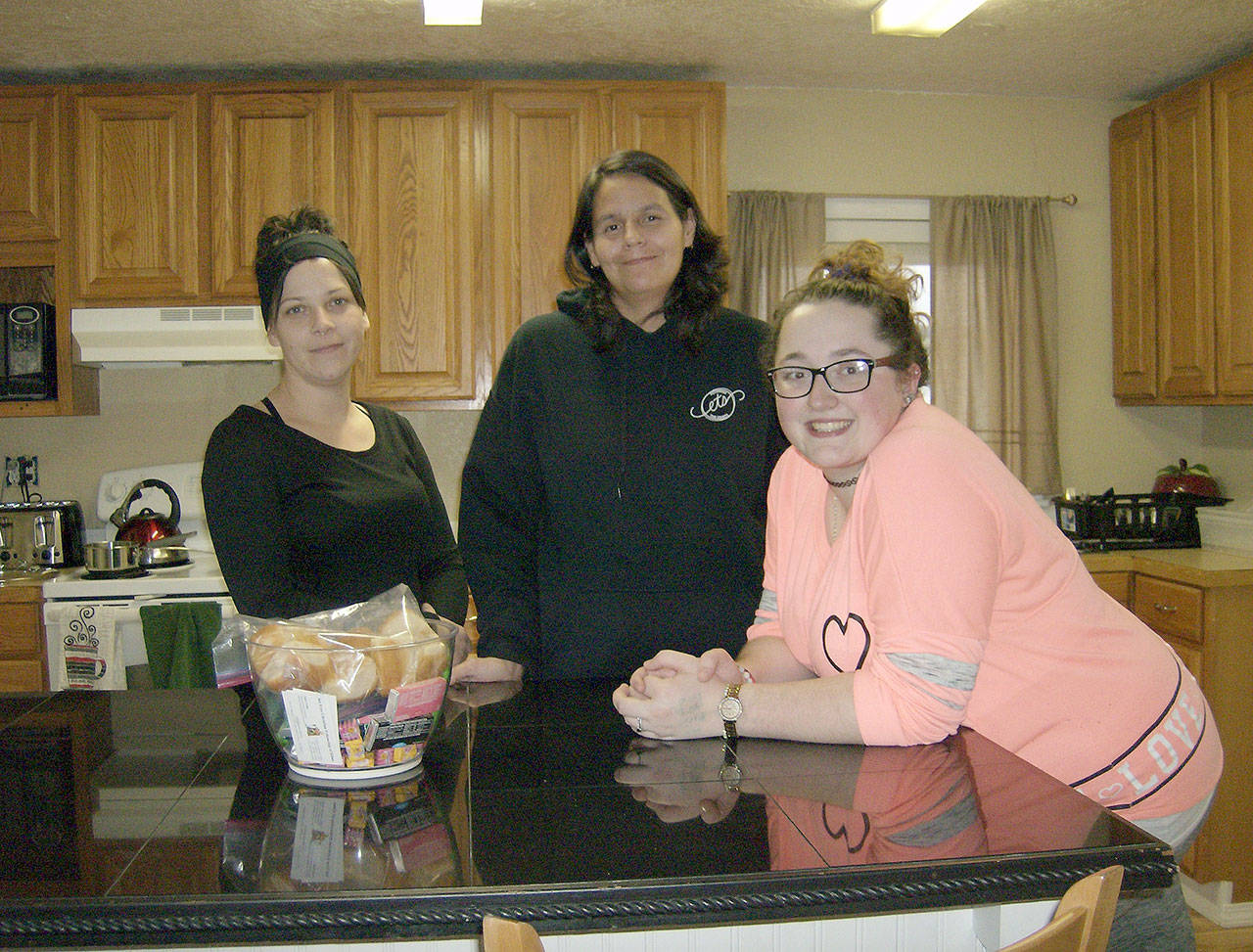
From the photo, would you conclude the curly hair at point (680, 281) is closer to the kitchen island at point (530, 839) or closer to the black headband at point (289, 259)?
the black headband at point (289, 259)

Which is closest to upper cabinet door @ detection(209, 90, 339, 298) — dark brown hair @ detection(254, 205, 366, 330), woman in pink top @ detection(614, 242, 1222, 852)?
dark brown hair @ detection(254, 205, 366, 330)

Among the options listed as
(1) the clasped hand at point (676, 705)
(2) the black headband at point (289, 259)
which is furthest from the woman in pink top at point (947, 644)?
(2) the black headband at point (289, 259)

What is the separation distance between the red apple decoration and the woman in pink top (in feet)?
9.32

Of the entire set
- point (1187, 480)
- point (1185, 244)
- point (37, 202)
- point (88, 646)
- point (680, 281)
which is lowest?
point (88, 646)

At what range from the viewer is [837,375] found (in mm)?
1232

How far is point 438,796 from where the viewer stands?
945 mm

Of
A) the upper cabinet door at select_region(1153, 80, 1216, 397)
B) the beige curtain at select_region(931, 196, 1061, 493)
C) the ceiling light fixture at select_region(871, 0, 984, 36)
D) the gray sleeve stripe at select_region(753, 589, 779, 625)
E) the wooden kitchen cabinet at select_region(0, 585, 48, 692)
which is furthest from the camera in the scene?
the beige curtain at select_region(931, 196, 1061, 493)

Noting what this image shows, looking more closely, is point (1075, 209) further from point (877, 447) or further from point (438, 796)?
point (438, 796)

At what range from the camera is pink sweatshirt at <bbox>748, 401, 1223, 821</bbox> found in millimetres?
1056

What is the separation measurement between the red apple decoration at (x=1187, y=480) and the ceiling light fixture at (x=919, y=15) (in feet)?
6.29

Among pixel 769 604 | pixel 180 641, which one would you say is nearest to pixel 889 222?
pixel 769 604

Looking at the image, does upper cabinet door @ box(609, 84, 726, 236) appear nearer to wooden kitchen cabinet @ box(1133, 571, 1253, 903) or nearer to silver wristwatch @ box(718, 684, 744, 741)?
wooden kitchen cabinet @ box(1133, 571, 1253, 903)

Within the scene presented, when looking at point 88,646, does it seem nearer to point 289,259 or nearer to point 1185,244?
point 289,259

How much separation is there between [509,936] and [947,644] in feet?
2.00
